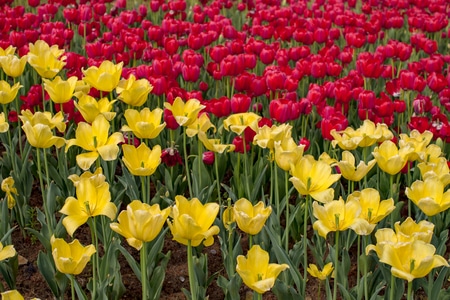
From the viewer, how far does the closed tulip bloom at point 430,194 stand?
2684mm

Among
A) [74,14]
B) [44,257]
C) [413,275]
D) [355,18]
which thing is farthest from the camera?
[355,18]

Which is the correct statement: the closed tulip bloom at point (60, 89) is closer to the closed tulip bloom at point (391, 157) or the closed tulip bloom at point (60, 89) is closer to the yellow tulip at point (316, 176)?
the yellow tulip at point (316, 176)

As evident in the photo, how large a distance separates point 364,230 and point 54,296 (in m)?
1.36

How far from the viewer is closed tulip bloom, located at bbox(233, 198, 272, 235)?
2426 mm

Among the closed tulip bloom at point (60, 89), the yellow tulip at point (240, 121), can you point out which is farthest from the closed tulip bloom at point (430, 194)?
the closed tulip bloom at point (60, 89)

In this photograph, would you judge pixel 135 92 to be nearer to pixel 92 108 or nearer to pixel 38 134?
pixel 92 108

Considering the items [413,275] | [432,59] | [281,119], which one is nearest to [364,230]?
[413,275]

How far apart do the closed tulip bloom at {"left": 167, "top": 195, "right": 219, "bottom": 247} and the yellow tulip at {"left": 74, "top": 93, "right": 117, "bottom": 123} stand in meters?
1.12

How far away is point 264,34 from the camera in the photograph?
576 centimetres

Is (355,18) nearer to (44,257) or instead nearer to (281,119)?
(281,119)

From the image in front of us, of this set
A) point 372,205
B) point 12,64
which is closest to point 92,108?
point 12,64

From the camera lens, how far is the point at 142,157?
2912 millimetres

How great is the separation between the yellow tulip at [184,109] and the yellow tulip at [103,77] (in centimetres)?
40

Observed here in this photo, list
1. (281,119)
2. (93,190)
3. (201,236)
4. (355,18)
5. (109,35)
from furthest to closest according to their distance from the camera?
(355,18)
(109,35)
(281,119)
(93,190)
(201,236)
